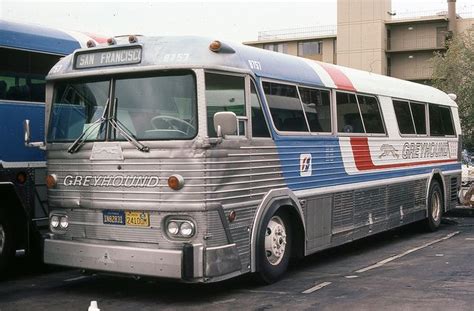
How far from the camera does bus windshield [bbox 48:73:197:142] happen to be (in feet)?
22.4

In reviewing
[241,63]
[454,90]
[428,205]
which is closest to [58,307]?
[241,63]

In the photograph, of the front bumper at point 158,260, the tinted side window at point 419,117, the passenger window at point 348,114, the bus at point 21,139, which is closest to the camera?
the front bumper at point 158,260

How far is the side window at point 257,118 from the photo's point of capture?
7.50m

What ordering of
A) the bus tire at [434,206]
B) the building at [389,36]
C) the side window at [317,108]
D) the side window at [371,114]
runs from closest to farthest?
1. the side window at [317,108]
2. the side window at [371,114]
3. the bus tire at [434,206]
4. the building at [389,36]

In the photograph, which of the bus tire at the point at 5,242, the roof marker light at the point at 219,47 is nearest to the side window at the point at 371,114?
the roof marker light at the point at 219,47

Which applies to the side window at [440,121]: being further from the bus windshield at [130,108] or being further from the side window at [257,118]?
the bus windshield at [130,108]

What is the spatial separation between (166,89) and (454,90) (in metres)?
26.2

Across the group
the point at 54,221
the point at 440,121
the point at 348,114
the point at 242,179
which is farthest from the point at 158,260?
the point at 440,121

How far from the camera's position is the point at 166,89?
693cm

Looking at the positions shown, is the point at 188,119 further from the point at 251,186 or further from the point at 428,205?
the point at 428,205

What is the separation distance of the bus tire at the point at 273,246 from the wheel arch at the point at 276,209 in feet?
0.21

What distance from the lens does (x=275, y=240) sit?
25.6ft

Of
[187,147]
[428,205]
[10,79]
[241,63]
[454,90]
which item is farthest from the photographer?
[454,90]

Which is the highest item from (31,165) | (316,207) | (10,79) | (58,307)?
(10,79)
